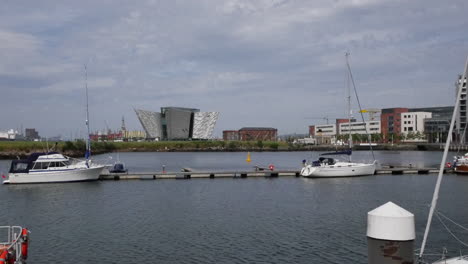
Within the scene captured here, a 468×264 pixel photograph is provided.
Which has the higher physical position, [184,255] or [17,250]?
[17,250]

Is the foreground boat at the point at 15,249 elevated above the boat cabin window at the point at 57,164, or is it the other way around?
the boat cabin window at the point at 57,164

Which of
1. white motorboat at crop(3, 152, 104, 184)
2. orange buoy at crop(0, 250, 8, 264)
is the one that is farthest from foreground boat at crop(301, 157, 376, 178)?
orange buoy at crop(0, 250, 8, 264)

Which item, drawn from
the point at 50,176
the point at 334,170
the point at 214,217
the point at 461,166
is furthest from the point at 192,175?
the point at 461,166

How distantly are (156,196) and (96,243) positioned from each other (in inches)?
714

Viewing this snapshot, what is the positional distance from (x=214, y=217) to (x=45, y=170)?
28.6m

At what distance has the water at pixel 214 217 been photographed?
847 inches

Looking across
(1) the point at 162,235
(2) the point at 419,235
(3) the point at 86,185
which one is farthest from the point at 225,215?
(3) the point at 86,185

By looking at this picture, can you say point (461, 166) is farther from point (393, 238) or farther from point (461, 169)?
point (393, 238)

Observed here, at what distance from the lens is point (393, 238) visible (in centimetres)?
707

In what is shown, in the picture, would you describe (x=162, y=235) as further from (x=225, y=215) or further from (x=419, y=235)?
(x=419, y=235)

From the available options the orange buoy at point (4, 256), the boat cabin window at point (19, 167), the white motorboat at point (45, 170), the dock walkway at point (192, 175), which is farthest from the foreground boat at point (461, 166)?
the orange buoy at point (4, 256)

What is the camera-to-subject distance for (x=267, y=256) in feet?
68.0

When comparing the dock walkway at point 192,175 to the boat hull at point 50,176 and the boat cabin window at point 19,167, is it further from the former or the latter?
the boat cabin window at point 19,167

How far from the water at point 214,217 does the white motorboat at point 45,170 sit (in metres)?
1.59
